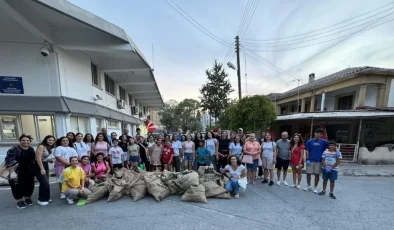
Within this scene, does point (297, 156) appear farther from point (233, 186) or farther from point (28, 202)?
point (28, 202)

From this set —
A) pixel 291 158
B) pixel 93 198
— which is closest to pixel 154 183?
pixel 93 198

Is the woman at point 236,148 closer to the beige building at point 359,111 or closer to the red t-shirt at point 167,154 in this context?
the red t-shirt at point 167,154

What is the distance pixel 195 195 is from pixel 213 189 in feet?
1.62

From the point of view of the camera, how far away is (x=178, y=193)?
4.13m

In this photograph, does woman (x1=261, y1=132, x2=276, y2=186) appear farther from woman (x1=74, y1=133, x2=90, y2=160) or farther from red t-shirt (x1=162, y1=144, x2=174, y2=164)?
A: woman (x1=74, y1=133, x2=90, y2=160)

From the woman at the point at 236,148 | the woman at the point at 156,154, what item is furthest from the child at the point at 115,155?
the woman at the point at 236,148

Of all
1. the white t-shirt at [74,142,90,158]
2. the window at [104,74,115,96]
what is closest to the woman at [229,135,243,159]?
the white t-shirt at [74,142,90,158]

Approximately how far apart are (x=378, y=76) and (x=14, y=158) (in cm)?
1676

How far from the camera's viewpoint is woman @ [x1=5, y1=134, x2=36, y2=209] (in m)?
3.49

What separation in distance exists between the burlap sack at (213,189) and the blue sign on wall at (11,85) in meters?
7.45

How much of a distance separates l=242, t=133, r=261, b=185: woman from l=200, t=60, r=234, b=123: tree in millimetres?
23050

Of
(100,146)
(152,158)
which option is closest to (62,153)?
(100,146)

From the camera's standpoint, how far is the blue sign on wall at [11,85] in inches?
239

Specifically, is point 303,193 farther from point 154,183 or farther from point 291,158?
point 154,183
